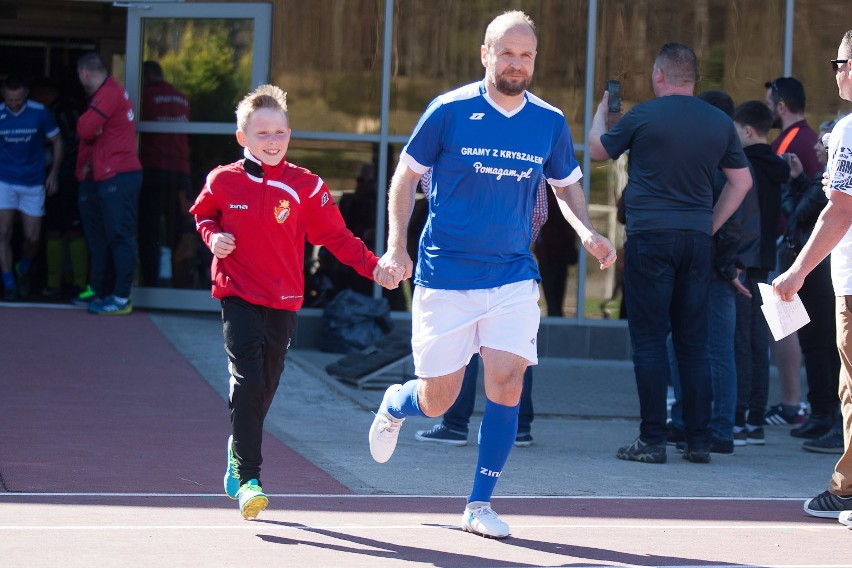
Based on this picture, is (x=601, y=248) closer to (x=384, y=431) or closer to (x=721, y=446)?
(x=384, y=431)

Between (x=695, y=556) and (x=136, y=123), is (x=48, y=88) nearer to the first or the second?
(x=136, y=123)

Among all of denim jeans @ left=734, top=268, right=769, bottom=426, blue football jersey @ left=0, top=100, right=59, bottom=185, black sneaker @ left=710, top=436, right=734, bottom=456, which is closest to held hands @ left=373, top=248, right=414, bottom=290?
black sneaker @ left=710, top=436, right=734, bottom=456

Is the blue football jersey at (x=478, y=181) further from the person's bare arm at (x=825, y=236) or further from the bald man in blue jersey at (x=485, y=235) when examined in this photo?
the person's bare arm at (x=825, y=236)

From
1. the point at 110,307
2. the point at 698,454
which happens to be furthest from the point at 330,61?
the point at 698,454

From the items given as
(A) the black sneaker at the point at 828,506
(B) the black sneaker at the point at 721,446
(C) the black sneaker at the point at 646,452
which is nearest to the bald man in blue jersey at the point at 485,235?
(A) the black sneaker at the point at 828,506

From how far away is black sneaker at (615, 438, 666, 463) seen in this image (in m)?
7.46

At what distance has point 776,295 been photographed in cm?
583

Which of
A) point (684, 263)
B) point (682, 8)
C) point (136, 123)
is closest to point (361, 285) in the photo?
point (136, 123)

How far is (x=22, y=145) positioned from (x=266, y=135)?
689 centimetres

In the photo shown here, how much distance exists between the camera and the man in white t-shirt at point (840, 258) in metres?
5.71

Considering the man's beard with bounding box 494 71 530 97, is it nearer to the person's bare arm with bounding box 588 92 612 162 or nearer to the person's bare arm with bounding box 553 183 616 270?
the person's bare arm with bounding box 553 183 616 270

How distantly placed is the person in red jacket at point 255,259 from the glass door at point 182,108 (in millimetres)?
5765

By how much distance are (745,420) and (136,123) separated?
19.1ft

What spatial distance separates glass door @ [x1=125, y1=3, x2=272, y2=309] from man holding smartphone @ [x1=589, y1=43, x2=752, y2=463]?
4.67 m
